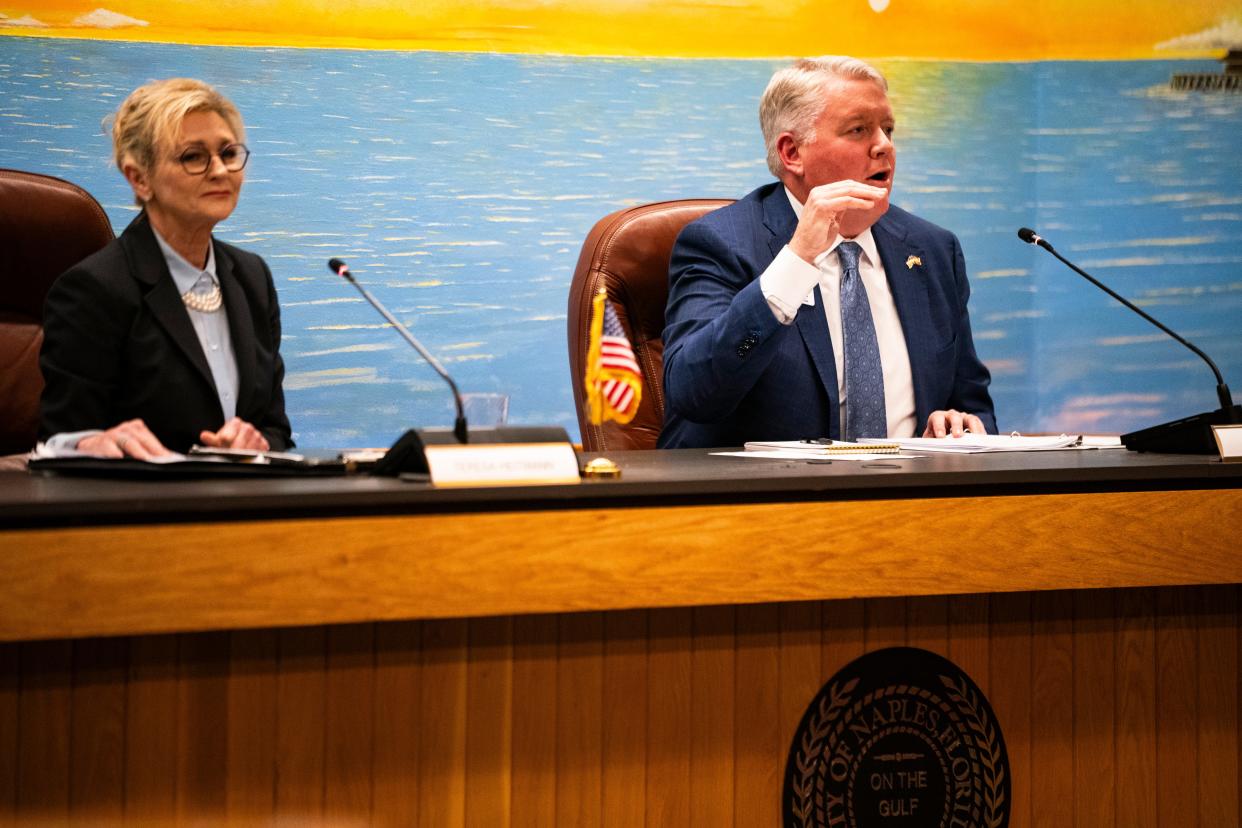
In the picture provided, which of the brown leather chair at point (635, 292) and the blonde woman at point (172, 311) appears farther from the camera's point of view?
the brown leather chair at point (635, 292)

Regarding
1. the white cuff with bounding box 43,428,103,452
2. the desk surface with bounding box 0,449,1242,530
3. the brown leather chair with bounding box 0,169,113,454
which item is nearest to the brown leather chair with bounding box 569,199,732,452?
the desk surface with bounding box 0,449,1242,530

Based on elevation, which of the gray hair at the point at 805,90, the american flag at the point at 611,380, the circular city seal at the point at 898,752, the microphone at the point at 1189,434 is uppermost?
the gray hair at the point at 805,90

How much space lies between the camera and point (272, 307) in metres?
2.26

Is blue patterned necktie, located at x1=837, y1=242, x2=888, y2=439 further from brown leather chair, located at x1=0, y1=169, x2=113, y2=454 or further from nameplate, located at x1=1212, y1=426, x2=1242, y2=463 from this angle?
brown leather chair, located at x1=0, y1=169, x2=113, y2=454

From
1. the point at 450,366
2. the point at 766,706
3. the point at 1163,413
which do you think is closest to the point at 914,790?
the point at 766,706

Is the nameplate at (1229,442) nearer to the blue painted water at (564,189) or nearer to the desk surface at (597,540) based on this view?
the desk surface at (597,540)

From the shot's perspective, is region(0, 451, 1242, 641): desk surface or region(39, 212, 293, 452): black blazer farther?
region(39, 212, 293, 452): black blazer

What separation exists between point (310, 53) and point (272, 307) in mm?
1223

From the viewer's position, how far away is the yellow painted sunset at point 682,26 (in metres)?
3.14

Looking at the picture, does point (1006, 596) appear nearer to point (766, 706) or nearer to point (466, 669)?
point (766, 706)

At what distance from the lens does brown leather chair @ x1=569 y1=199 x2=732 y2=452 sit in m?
2.54

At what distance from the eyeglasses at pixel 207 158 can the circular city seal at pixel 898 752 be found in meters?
1.34

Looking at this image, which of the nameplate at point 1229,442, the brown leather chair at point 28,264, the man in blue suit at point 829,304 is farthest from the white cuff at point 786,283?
the brown leather chair at point 28,264

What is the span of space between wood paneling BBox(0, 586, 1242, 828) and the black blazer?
774 mm
